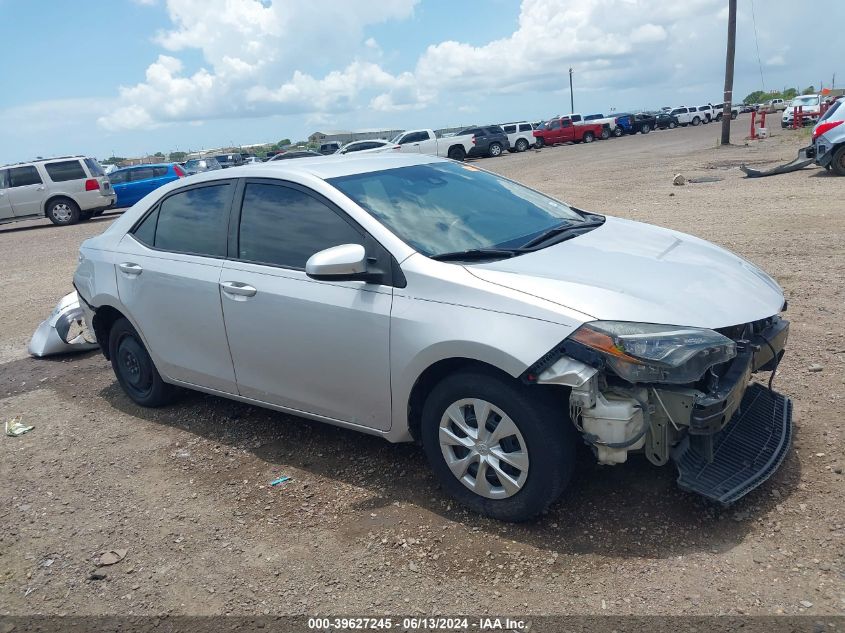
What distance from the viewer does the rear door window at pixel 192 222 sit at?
4.54 metres

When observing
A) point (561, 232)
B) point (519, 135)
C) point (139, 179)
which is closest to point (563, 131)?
point (519, 135)

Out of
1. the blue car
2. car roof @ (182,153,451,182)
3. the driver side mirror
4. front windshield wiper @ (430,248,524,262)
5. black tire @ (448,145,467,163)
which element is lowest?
black tire @ (448,145,467,163)

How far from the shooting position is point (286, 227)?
4.19m

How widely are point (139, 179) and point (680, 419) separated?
2199cm

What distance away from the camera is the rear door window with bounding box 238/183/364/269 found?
3.95m

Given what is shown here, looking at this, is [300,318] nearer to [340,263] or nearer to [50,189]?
[340,263]

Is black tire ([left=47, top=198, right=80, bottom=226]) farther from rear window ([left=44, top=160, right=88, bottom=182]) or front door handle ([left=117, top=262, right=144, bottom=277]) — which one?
front door handle ([left=117, top=262, right=144, bottom=277])

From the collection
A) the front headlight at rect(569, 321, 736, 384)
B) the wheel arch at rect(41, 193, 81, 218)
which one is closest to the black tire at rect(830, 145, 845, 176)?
the front headlight at rect(569, 321, 736, 384)

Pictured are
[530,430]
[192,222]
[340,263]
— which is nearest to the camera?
[530,430]

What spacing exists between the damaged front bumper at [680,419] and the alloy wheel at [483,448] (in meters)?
0.30

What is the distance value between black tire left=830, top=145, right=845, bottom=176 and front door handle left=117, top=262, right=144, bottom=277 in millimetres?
14638

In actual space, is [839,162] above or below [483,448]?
below

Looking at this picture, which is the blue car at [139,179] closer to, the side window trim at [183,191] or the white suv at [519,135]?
the side window trim at [183,191]

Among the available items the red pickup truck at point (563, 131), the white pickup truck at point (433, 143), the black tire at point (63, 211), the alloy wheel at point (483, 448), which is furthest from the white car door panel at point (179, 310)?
the red pickup truck at point (563, 131)
